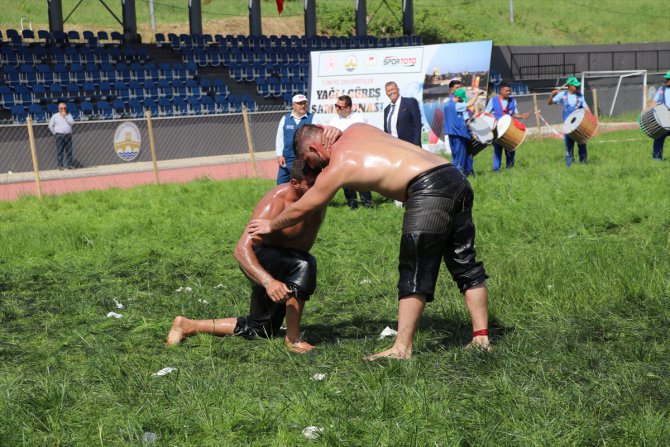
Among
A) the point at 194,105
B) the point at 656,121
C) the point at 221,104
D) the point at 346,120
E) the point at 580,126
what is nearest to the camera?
the point at 346,120

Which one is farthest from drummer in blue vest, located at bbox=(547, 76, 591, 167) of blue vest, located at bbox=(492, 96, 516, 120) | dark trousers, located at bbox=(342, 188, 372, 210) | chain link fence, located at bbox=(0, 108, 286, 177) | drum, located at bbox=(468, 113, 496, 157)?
chain link fence, located at bbox=(0, 108, 286, 177)

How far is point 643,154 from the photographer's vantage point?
58.4 feet

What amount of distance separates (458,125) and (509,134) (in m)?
1.54

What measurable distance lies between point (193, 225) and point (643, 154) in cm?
1024

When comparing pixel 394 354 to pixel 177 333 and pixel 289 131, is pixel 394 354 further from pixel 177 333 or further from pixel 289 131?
pixel 289 131

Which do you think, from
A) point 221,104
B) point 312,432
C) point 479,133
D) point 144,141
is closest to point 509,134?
point 479,133

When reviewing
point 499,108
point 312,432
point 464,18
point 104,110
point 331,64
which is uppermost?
point 464,18

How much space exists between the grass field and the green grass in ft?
109

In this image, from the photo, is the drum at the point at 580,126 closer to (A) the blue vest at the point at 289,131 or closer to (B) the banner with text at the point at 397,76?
(B) the banner with text at the point at 397,76

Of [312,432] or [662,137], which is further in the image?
[662,137]

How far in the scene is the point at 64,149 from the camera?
20.7 m

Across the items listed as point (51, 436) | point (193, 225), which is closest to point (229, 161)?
point (193, 225)

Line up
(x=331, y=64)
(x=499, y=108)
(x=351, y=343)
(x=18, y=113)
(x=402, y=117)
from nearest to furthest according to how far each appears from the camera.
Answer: (x=351, y=343) → (x=402, y=117) → (x=499, y=108) → (x=331, y=64) → (x=18, y=113)

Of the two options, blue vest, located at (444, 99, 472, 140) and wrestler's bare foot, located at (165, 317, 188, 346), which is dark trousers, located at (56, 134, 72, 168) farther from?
wrestler's bare foot, located at (165, 317, 188, 346)
